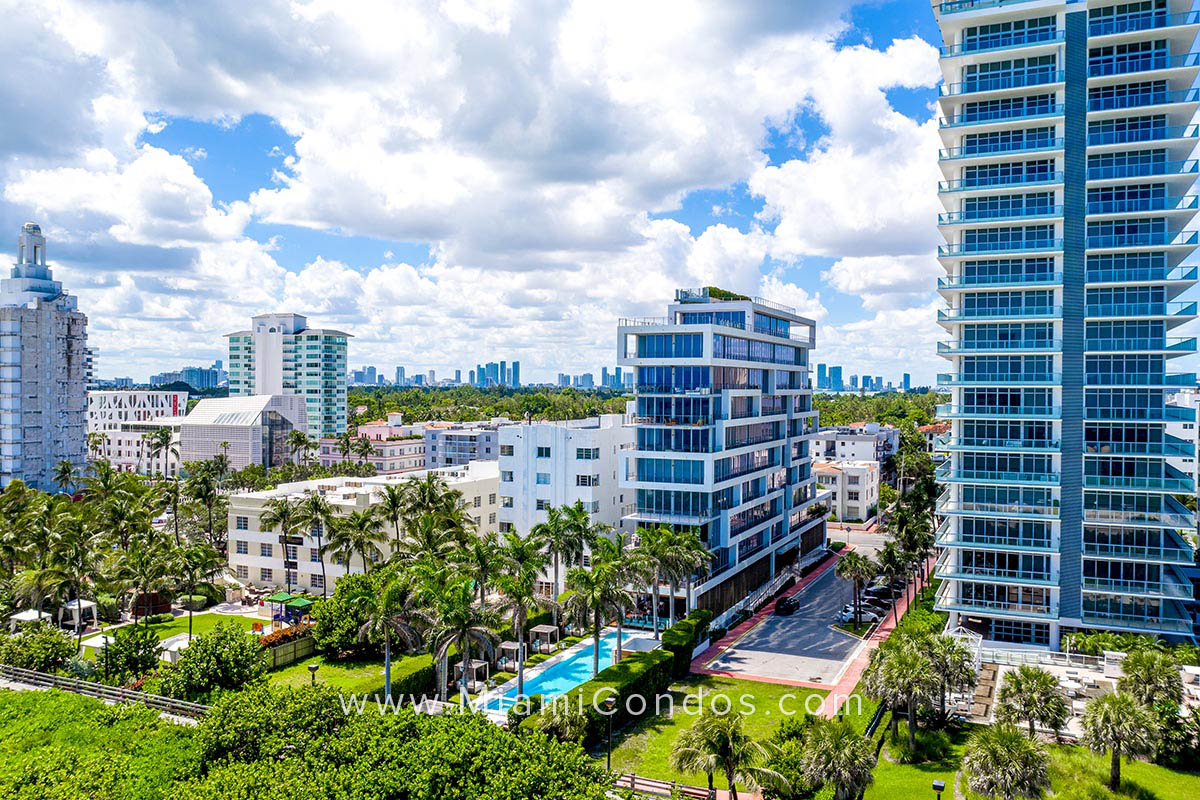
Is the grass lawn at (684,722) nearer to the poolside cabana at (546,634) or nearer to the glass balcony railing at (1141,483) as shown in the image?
the poolside cabana at (546,634)

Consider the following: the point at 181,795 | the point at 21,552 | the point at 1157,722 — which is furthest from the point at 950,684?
the point at 21,552

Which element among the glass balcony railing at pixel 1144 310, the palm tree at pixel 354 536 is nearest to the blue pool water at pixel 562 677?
the palm tree at pixel 354 536

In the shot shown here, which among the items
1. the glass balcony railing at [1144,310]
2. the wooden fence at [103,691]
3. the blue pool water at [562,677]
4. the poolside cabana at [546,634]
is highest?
the glass balcony railing at [1144,310]

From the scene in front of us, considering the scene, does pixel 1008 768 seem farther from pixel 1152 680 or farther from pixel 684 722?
pixel 684 722

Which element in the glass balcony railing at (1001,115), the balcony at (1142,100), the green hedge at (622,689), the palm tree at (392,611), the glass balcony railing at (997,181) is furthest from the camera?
the glass balcony railing at (997,181)

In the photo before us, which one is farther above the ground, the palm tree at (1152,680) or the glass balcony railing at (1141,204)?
the glass balcony railing at (1141,204)

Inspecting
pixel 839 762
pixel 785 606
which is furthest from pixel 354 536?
pixel 839 762
